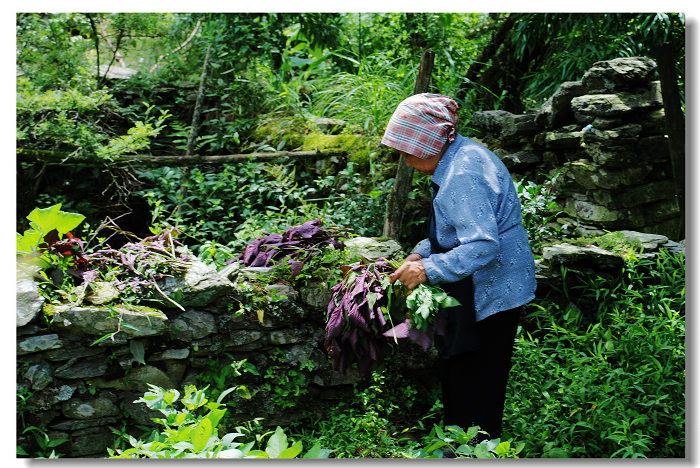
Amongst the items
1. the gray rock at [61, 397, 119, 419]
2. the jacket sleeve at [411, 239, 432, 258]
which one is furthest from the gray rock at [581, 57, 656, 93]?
the gray rock at [61, 397, 119, 419]

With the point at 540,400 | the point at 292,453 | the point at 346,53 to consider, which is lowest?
the point at 540,400

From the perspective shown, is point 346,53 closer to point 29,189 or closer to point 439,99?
point 29,189

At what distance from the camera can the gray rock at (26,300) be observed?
87.4 inches

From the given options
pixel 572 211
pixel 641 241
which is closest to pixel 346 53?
pixel 572 211

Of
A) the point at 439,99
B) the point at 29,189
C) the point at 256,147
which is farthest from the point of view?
the point at 256,147

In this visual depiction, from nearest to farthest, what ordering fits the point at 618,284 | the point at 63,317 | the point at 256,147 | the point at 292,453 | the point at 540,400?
1. the point at 292,453
2. the point at 63,317
3. the point at 540,400
4. the point at 618,284
5. the point at 256,147

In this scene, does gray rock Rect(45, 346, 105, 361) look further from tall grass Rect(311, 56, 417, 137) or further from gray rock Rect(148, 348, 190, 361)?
tall grass Rect(311, 56, 417, 137)

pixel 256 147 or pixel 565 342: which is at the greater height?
pixel 256 147

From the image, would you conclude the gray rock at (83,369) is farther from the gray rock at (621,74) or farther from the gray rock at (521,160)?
the gray rock at (621,74)

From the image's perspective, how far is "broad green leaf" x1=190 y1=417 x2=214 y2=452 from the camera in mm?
1797

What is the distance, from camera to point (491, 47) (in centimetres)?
535

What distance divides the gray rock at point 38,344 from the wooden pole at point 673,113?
10.6 feet

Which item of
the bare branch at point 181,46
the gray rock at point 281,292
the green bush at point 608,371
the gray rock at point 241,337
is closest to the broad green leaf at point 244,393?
the gray rock at point 241,337

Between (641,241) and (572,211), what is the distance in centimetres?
63
